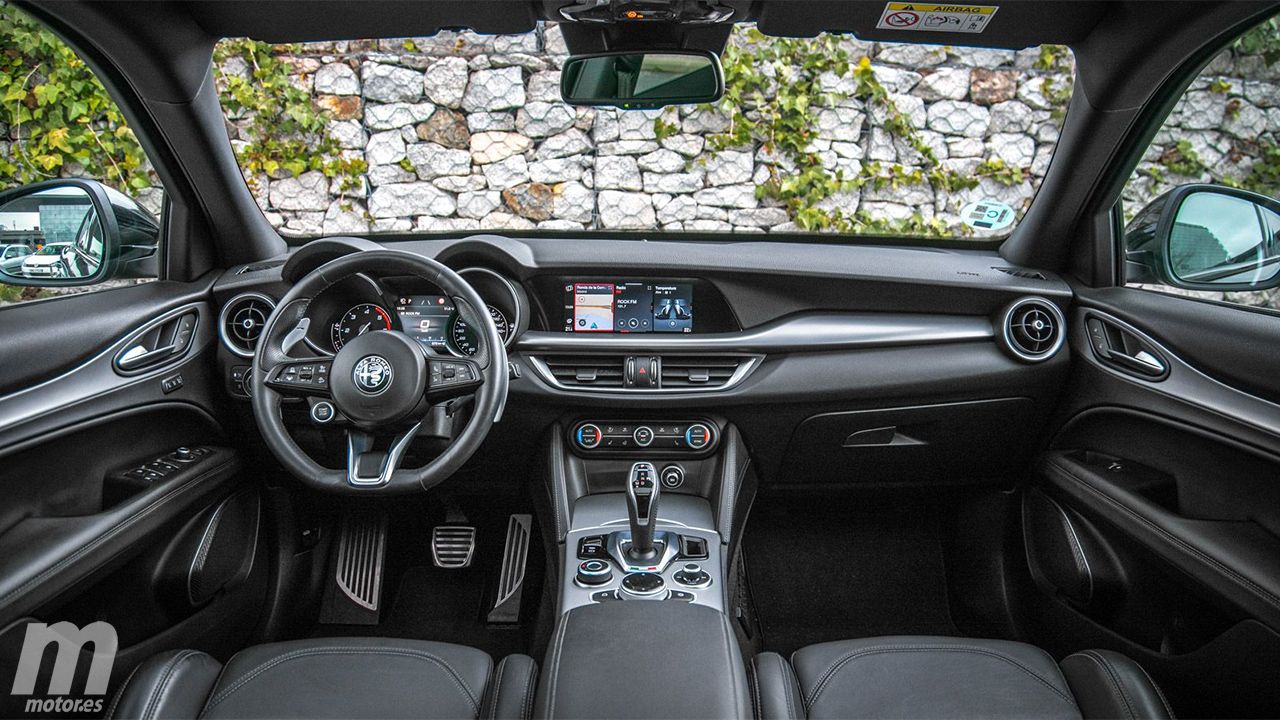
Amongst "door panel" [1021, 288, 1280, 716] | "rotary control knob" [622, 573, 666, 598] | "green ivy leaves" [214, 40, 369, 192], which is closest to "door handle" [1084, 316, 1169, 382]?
"door panel" [1021, 288, 1280, 716]

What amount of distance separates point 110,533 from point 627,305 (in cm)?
153

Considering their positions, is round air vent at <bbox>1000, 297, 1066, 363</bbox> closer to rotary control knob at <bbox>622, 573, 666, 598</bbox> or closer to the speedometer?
rotary control knob at <bbox>622, 573, 666, 598</bbox>

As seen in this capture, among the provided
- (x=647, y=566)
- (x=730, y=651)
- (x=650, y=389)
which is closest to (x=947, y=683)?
(x=730, y=651)

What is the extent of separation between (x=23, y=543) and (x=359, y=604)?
1.25m

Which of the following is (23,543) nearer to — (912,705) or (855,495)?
(912,705)

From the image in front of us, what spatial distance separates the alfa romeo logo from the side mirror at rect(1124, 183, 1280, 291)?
2215mm

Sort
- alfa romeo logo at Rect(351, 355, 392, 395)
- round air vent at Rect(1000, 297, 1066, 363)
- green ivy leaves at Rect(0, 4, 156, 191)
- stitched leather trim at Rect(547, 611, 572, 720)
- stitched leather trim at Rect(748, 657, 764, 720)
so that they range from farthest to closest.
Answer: green ivy leaves at Rect(0, 4, 156, 191) → round air vent at Rect(1000, 297, 1066, 363) → alfa romeo logo at Rect(351, 355, 392, 395) → stitched leather trim at Rect(748, 657, 764, 720) → stitched leather trim at Rect(547, 611, 572, 720)

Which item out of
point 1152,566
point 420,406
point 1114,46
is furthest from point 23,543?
point 1114,46

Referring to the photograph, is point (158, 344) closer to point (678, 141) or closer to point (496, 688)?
point (496, 688)

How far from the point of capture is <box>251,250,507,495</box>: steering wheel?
1857mm

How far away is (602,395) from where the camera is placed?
246cm

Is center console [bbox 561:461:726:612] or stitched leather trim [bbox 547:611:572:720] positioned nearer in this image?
stitched leather trim [bbox 547:611:572:720]

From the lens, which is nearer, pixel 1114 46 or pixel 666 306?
pixel 1114 46

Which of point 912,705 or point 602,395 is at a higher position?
point 602,395
